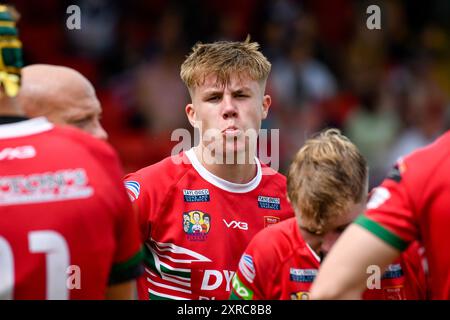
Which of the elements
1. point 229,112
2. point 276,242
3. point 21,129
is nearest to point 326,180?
point 276,242

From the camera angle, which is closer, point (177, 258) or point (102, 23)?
point (177, 258)

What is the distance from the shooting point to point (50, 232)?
107 inches

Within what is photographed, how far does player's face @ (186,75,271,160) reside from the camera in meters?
4.31

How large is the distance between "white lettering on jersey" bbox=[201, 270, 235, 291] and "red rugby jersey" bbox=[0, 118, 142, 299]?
137 centimetres

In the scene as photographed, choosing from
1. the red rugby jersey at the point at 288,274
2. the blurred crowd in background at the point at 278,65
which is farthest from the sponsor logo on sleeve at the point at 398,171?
the blurred crowd in background at the point at 278,65

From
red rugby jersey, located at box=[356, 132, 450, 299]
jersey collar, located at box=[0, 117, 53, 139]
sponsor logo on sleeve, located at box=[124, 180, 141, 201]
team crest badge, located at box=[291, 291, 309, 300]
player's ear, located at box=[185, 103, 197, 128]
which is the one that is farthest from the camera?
player's ear, located at box=[185, 103, 197, 128]

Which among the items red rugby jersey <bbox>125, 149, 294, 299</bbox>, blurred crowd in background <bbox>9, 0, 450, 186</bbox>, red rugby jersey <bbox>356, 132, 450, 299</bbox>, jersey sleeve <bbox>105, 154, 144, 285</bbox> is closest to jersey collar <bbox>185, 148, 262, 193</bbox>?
red rugby jersey <bbox>125, 149, 294, 299</bbox>

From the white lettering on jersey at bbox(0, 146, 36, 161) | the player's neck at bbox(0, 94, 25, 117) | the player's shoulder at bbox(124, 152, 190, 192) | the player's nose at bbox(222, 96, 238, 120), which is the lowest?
the player's shoulder at bbox(124, 152, 190, 192)

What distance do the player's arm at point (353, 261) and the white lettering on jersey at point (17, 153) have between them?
101cm

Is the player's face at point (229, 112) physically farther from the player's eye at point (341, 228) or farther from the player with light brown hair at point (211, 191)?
the player's eye at point (341, 228)

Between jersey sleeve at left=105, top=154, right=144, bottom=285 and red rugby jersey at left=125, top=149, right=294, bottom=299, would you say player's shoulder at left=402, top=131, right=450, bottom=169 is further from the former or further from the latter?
red rugby jersey at left=125, top=149, right=294, bottom=299

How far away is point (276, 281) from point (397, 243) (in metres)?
0.98
